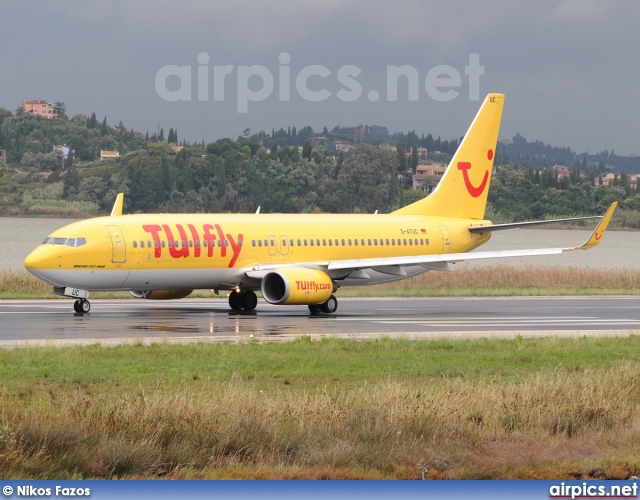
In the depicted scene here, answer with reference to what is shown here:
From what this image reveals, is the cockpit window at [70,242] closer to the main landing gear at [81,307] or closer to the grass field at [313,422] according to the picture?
the main landing gear at [81,307]

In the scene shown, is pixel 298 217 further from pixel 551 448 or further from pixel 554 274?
pixel 551 448

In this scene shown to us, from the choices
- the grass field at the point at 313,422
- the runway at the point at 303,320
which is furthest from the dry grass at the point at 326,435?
the runway at the point at 303,320

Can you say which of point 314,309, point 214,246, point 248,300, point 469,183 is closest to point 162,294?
point 248,300

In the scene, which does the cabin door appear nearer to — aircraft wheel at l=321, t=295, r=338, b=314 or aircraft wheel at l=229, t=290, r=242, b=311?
aircraft wheel at l=229, t=290, r=242, b=311

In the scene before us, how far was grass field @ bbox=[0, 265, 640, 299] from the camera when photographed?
167ft

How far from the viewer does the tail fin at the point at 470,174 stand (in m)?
48.5

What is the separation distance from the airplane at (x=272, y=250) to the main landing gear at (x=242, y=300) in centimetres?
3

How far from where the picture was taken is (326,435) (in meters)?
14.3

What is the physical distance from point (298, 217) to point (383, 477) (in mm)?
31101

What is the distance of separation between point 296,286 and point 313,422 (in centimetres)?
2310

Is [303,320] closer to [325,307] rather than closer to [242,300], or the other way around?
[325,307]

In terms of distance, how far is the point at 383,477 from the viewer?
42.7 feet

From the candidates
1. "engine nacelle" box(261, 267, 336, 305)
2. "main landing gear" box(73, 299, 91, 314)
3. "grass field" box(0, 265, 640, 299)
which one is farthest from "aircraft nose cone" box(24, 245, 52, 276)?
"grass field" box(0, 265, 640, 299)

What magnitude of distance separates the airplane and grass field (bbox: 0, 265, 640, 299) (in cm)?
388
